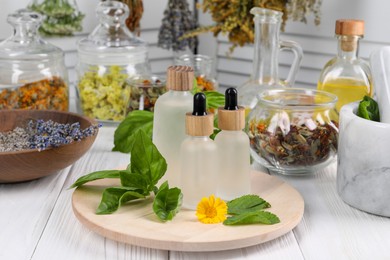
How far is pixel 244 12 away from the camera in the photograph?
1995mm

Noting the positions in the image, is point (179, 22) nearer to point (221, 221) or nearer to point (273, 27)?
point (273, 27)

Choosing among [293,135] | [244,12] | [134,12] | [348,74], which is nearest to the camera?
[293,135]

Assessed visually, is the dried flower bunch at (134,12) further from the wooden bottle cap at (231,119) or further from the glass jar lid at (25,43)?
the wooden bottle cap at (231,119)

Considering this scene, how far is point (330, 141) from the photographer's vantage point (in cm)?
133

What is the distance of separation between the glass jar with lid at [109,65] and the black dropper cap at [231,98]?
0.60 meters

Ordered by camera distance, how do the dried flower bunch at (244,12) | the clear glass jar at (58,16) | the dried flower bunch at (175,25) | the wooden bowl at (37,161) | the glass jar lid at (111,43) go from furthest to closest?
the dried flower bunch at (175,25)
the clear glass jar at (58,16)
the dried flower bunch at (244,12)
the glass jar lid at (111,43)
the wooden bowl at (37,161)

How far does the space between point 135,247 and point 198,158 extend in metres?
0.17

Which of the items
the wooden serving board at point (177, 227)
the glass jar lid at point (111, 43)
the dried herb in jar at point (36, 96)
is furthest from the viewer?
the glass jar lid at point (111, 43)

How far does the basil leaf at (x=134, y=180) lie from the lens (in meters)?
1.15

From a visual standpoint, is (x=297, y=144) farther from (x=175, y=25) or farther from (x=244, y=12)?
(x=175, y=25)

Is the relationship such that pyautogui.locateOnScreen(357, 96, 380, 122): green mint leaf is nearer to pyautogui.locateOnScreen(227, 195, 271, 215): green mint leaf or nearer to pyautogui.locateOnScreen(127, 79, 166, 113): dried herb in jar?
pyautogui.locateOnScreen(227, 195, 271, 215): green mint leaf

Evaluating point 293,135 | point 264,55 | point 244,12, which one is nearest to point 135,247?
point 293,135

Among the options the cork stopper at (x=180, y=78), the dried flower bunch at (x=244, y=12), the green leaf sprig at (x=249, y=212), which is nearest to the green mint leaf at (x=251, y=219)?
the green leaf sprig at (x=249, y=212)

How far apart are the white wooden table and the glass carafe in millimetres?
292
